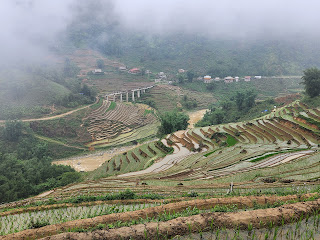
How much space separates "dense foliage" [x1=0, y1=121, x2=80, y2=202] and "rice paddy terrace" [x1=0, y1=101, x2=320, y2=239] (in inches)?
192

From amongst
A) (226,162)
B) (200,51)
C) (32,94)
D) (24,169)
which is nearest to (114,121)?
(32,94)

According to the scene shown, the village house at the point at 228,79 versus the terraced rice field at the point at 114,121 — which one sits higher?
the village house at the point at 228,79

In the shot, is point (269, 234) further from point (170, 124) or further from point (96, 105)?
point (96, 105)

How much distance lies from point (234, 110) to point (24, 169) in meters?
41.9

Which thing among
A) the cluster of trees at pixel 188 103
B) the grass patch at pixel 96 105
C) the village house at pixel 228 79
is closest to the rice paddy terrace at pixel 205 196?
the grass patch at pixel 96 105

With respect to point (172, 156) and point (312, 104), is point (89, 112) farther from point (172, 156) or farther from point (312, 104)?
point (312, 104)

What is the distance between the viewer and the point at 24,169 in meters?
24.9

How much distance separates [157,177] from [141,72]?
235 ft

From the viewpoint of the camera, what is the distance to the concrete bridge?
200ft

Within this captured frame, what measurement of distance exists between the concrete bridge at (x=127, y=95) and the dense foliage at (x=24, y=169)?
25.2 meters

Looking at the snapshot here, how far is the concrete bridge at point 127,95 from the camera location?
61094 mm

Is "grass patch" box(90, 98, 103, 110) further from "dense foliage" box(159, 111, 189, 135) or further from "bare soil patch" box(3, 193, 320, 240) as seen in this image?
"bare soil patch" box(3, 193, 320, 240)

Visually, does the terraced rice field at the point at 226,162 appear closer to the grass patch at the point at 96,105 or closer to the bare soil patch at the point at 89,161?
the bare soil patch at the point at 89,161

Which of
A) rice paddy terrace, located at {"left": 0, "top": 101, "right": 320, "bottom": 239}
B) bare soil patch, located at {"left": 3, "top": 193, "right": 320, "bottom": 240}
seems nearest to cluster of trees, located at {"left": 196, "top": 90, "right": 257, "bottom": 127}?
rice paddy terrace, located at {"left": 0, "top": 101, "right": 320, "bottom": 239}
